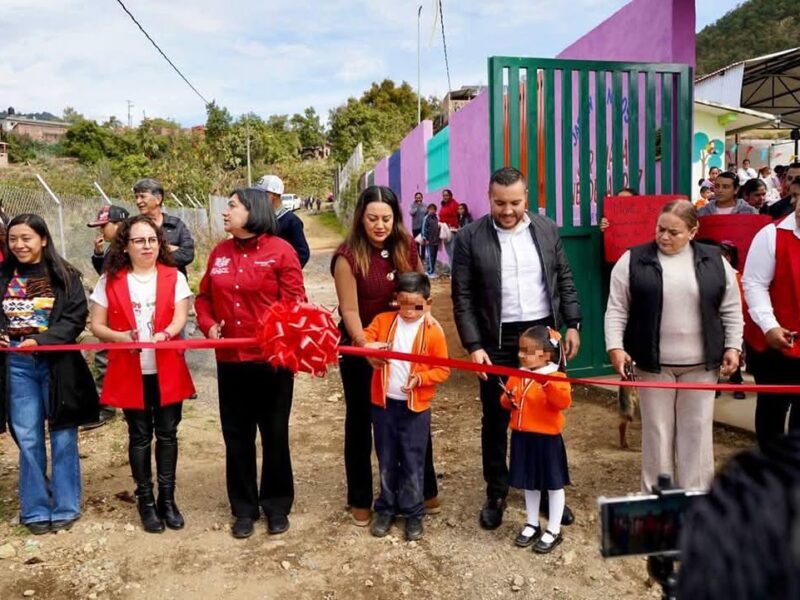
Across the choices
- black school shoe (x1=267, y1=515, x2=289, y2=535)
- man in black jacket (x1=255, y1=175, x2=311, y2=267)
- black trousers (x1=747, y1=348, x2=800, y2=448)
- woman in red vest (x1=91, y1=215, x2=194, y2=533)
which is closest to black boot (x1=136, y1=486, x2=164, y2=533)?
woman in red vest (x1=91, y1=215, x2=194, y2=533)

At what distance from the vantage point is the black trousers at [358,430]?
12.8 ft

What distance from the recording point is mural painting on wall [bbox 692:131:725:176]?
47.1ft

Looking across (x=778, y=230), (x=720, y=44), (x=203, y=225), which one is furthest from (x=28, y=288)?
(x=720, y=44)

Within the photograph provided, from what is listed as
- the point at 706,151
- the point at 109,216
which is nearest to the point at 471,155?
the point at 706,151

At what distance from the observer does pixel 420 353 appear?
12.1ft

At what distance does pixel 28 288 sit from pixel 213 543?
1.73 meters

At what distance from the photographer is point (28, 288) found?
3.91m

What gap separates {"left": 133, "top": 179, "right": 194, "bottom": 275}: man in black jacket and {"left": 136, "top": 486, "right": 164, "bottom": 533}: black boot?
1.84 meters

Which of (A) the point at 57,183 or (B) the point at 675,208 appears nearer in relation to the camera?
(B) the point at 675,208

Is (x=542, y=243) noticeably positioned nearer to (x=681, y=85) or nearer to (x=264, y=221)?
(x=264, y=221)

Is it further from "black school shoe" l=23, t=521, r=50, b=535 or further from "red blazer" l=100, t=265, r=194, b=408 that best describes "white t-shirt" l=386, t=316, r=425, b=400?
"black school shoe" l=23, t=521, r=50, b=535

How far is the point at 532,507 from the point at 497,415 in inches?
20.9

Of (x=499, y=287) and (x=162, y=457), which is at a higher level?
(x=499, y=287)

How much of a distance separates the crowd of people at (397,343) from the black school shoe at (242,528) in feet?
0.04
